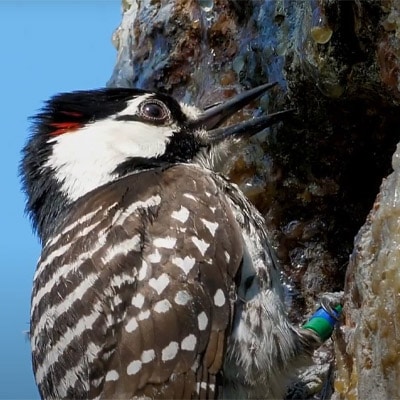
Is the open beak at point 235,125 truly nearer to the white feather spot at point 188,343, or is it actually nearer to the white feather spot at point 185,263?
the white feather spot at point 185,263

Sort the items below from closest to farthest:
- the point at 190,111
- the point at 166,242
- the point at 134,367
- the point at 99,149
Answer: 1. the point at 134,367
2. the point at 166,242
3. the point at 99,149
4. the point at 190,111

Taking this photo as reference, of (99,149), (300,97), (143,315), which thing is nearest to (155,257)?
(143,315)

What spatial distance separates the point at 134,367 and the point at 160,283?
0.73 feet

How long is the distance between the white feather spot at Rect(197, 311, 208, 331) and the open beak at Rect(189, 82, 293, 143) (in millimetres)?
719

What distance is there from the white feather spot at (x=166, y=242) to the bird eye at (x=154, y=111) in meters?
0.56

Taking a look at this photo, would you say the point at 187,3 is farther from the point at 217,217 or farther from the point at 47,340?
the point at 47,340

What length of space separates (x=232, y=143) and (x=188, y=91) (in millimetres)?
592

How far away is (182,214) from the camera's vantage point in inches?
114

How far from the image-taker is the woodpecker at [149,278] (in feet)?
9.00

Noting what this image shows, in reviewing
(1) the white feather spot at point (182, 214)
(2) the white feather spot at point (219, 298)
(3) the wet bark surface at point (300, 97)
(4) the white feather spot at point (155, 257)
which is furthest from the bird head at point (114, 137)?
(2) the white feather spot at point (219, 298)

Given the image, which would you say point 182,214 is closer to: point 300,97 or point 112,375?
point 112,375

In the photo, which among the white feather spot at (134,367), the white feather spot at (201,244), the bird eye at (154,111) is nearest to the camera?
the white feather spot at (134,367)

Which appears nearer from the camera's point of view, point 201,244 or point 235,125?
point 201,244

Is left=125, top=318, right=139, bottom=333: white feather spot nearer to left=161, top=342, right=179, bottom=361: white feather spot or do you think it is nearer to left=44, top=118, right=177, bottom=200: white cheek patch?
left=161, top=342, right=179, bottom=361: white feather spot
